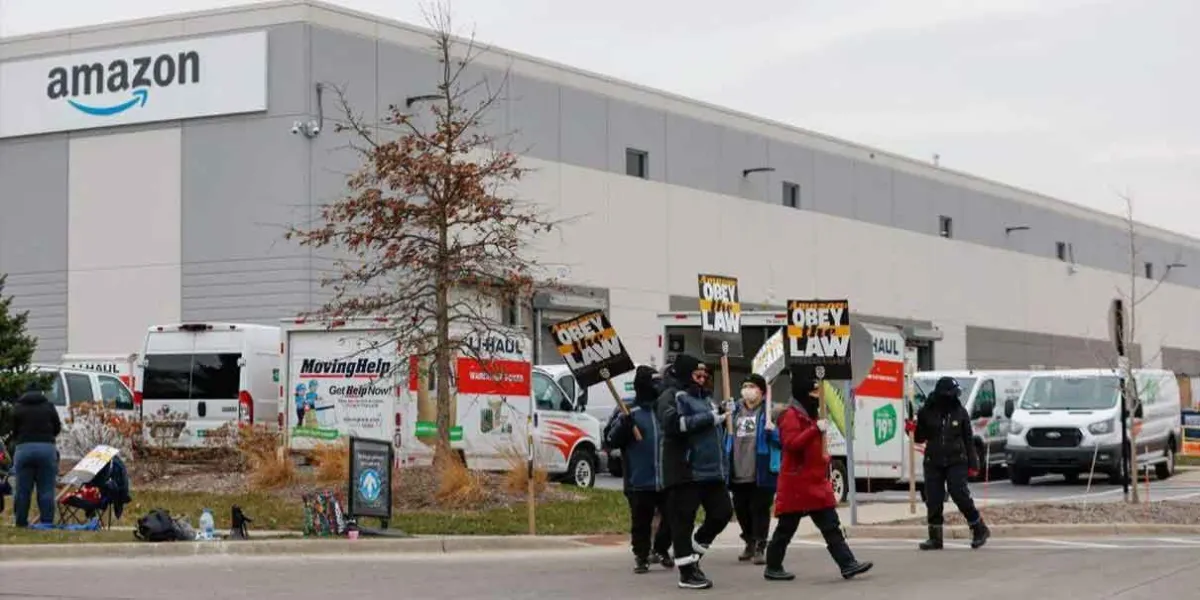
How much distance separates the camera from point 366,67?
42.8 m

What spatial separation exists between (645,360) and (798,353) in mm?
29800

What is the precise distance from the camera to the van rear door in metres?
28.4

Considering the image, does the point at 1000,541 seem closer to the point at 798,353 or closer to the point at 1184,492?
the point at 798,353

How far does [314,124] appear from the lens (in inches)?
1628

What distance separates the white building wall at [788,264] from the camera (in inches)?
1935

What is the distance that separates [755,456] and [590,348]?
86.0 inches

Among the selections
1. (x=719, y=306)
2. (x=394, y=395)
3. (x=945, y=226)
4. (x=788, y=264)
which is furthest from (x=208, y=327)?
(x=945, y=226)

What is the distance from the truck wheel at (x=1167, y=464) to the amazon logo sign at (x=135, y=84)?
2138cm

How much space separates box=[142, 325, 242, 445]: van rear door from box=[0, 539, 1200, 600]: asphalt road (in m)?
11.1

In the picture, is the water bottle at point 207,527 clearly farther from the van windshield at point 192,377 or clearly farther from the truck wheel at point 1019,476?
the truck wheel at point 1019,476

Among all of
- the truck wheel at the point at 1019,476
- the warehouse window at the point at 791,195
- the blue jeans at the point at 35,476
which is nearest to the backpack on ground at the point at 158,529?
the blue jeans at the point at 35,476

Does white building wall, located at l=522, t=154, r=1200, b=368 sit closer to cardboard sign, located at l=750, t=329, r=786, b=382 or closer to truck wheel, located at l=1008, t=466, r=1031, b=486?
truck wheel, located at l=1008, t=466, r=1031, b=486

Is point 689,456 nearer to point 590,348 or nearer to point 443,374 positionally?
point 590,348

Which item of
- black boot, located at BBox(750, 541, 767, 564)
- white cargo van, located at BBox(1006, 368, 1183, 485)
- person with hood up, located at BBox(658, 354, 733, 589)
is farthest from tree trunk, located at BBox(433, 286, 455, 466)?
white cargo van, located at BBox(1006, 368, 1183, 485)
